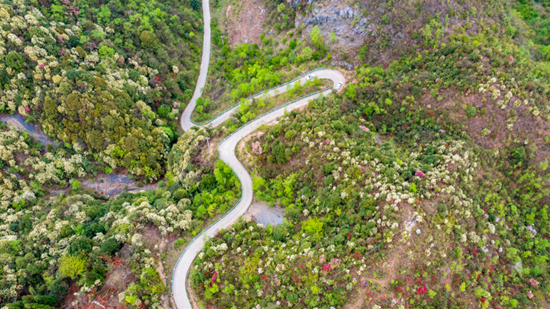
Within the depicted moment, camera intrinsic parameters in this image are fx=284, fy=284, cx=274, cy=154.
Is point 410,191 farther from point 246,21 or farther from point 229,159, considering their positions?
point 246,21

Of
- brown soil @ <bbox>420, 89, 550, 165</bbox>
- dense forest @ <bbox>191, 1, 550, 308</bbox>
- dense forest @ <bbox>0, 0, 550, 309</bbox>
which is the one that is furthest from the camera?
brown soil @ <bbox>420, 89, 550, 165</bbox>

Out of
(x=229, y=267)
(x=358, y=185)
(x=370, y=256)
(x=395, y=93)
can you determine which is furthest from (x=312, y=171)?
(x=395, y=93)

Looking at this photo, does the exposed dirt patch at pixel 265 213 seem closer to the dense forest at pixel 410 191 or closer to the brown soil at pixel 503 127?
the dense forest at pixel 410 191

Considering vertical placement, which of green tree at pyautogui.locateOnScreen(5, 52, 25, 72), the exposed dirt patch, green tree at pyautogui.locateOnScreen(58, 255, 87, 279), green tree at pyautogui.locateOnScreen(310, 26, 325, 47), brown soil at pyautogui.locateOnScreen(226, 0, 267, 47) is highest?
green tree at pyautogui.locateOnScreen(5, 52, 25, 72)

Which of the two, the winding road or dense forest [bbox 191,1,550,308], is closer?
dense forest [bbox 191,1,550,308]

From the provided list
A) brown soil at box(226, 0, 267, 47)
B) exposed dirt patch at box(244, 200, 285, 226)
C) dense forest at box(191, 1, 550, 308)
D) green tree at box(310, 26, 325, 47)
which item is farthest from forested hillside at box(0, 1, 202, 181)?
green tree at box(310, 26, 325, 47)

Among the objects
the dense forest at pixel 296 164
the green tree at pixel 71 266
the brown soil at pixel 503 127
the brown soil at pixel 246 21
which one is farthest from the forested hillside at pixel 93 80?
the brown soil at pixel 503 127

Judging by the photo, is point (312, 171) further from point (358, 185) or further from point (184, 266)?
point (184, 266)

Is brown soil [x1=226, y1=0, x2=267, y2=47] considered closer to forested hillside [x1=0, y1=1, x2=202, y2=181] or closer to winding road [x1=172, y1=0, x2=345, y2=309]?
winding road [x1=172, y1=0, x2=345, y2=309]
